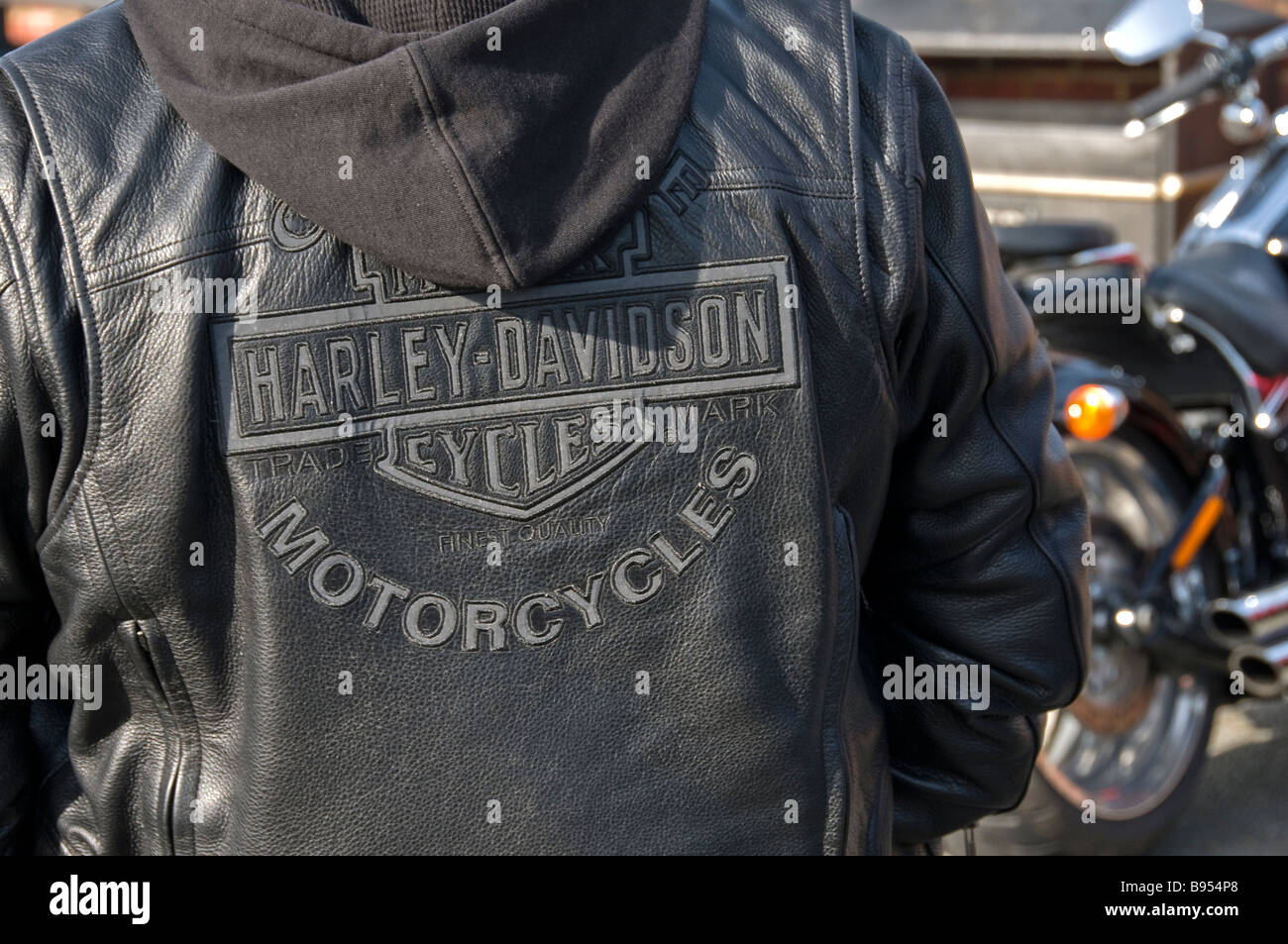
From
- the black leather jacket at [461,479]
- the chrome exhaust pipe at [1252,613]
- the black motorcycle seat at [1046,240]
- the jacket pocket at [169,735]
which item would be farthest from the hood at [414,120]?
the black motorcycle seat at [1046,240]

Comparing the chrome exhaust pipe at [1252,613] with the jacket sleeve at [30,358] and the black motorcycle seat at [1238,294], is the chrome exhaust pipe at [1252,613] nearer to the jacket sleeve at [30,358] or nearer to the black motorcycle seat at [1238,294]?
the black motorcycle seat at [1238,294]

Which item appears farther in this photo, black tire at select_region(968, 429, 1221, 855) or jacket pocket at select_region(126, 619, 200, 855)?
black tire at select_region(968, 429, 1221, 855)

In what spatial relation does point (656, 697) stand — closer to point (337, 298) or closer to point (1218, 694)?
point (337, 298)

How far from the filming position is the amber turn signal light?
289 cm

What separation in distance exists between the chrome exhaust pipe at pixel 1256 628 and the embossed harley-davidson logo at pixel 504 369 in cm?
206

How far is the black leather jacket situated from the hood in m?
0.04

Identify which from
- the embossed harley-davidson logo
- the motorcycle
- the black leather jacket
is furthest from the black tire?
the embossed harley-davidson logo

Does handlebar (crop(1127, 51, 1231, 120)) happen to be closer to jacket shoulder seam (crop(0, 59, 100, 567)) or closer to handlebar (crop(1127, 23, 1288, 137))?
handlebar (crop(1127, 23, 1288, 137))

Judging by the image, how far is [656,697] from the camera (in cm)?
123

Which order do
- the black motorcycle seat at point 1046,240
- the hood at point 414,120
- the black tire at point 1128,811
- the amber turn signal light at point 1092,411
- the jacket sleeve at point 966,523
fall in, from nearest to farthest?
the hood at point 414,120
the jacket sleeve at point 966,523
the amber turn signal light at point 1092,411
the black tire at point 1128,811
the black motorcycle seat at point 1046,240

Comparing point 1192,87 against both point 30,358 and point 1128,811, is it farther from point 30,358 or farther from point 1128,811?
point 30,358

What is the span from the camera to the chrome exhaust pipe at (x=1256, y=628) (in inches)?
117
